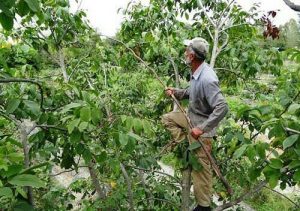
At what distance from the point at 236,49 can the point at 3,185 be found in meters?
3.04

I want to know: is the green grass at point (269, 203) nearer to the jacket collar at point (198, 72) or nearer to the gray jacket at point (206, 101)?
the gray jacket at point (206, 101)

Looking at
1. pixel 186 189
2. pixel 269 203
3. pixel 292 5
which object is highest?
pixel 292 5

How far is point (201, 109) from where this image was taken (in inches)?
135

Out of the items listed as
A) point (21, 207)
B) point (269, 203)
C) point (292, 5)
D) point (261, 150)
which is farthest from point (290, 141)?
point (269, 203)

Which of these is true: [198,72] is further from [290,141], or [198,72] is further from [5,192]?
[5,192]

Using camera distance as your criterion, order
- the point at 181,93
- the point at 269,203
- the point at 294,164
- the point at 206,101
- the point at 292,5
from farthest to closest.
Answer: the point at 269,203, the point at 181,93, the point at 206,101, the point at 294,164, the point at 292,5

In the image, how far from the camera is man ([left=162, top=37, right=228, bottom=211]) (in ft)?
10.6

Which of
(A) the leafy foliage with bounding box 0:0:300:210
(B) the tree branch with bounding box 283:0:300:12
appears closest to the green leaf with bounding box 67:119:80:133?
(A) the leafy foliage with bounding box 0:0:300:210

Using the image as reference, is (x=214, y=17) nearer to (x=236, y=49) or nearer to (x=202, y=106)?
(x=236, y=49)

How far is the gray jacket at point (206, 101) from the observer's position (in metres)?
3.13

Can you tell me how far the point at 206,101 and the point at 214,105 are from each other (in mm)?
197

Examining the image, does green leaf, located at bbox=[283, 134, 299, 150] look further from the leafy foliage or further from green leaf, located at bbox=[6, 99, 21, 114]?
green leaf, located at bbox=[6, 99, 21, 114]

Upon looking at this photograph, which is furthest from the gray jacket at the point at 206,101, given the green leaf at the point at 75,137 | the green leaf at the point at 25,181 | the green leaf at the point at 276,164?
the green leaf at the point at 25,181

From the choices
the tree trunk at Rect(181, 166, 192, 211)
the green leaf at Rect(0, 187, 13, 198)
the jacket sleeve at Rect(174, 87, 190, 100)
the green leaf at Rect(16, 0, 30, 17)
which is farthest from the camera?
the jacket sleeve at Rect(174, 87, 190, 100)
